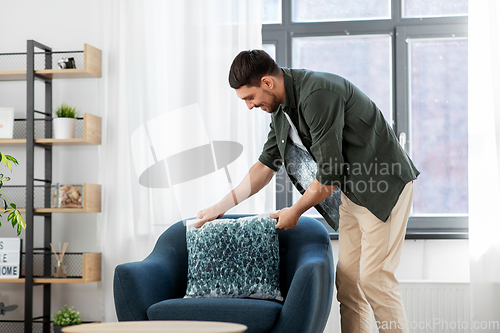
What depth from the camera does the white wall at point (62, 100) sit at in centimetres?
299

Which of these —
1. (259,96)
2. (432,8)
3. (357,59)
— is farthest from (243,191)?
(432,8)

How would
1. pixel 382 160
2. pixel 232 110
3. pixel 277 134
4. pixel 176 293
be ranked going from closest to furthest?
1. pixel 382 160
2. pixel 277 134
3. pixel 176 293
4. pixel 232 110

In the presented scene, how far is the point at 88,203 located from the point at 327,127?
1593 millimetres

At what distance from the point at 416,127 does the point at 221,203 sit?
137cm

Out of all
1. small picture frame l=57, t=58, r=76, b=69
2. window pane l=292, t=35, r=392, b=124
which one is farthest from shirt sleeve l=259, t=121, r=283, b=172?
small picture frame l=57, t=58, r=76, b=69

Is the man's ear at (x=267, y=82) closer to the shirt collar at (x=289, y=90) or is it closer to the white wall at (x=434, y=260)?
the shirt collar at (x=289, y=90)

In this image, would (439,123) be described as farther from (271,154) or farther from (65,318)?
(65,318)

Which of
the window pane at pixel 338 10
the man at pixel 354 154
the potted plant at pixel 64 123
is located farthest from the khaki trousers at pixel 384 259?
the potted plant at pixel 64 123

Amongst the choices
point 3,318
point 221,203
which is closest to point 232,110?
point 221,203

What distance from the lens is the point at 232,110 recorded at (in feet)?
9.25

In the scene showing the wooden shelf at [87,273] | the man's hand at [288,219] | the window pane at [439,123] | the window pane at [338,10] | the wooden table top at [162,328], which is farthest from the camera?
the window pane at [338,10]

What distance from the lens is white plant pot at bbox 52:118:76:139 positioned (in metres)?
2.81

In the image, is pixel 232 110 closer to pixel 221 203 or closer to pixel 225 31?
pixel 225 31

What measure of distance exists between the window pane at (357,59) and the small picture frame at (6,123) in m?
1.74
